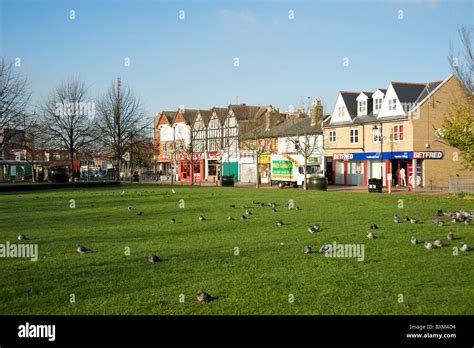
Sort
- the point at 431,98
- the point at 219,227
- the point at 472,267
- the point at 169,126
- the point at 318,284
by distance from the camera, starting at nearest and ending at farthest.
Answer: the point at 318,284, the point at 472,267, the point at 219,227, the point at 431,98, the point at 169,126

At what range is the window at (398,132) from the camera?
2060 inches

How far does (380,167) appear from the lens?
2133 inches

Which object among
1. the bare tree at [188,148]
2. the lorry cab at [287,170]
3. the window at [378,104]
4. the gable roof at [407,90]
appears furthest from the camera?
the bare tree at [188,148]

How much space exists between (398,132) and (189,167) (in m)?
46.4

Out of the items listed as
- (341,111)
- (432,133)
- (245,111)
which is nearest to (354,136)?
(341,111)

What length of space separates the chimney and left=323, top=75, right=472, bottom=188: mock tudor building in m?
5.64

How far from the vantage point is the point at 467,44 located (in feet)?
106

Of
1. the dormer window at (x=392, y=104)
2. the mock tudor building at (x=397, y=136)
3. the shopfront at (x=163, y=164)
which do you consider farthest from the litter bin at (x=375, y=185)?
the shopfront at (x=163, y=164)

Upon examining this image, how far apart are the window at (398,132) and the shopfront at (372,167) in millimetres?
1708

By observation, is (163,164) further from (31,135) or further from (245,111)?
(31,135)

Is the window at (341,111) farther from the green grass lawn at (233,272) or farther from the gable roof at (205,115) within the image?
the green grass lawn at (233,272)
